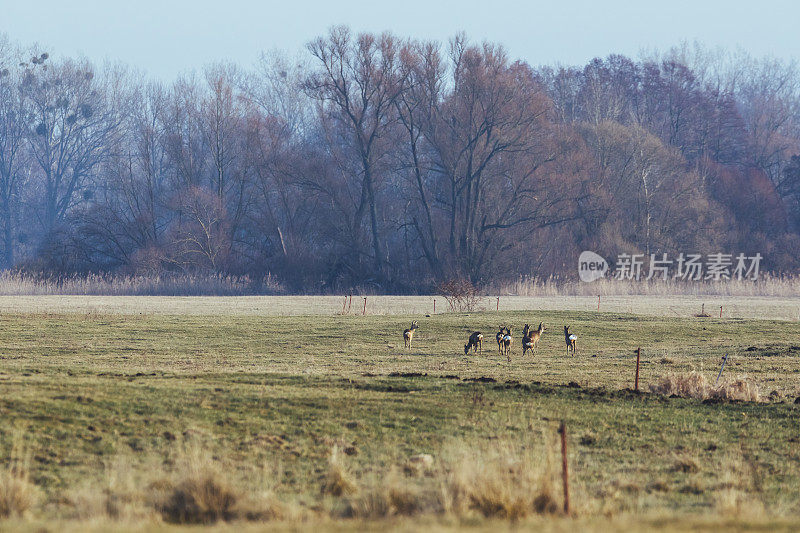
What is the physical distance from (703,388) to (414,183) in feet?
187

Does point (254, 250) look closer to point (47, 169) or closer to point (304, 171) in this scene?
point (304, 171)

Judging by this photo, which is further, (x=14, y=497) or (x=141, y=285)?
(x=141, y=285)

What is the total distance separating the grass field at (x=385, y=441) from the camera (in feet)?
27.5

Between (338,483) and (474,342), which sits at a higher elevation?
(474,342)

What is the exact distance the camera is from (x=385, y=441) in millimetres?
12445

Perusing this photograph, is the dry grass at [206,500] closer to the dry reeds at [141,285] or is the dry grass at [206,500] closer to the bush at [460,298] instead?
the bush at [460,298]

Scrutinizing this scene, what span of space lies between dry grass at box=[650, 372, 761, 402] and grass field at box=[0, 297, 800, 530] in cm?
40

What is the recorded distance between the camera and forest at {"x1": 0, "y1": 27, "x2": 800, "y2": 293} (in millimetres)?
67375

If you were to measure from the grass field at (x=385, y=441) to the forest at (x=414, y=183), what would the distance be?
43.8 m

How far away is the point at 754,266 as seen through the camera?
76688mm

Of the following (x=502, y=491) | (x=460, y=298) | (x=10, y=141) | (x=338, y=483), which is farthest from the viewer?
(x=10, y=141)

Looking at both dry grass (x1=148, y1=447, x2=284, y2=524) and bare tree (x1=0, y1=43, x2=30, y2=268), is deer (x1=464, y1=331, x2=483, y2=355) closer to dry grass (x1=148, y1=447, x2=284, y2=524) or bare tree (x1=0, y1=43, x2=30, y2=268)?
dry grass (x1=148, y1=447, x2=284, y2=524)

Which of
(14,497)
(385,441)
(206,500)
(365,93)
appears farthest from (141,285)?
(206,500)

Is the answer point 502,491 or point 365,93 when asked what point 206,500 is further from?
point 365,93
